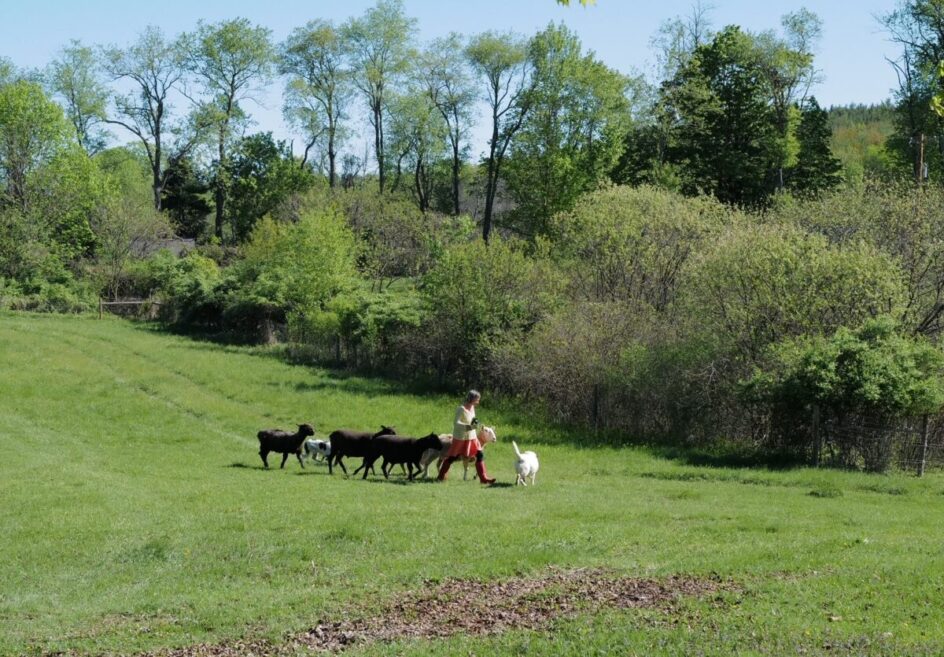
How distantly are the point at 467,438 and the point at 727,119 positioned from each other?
5153cm

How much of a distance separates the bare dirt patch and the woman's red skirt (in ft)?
27.7

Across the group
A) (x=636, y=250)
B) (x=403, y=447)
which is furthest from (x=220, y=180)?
(x=403, y=447)

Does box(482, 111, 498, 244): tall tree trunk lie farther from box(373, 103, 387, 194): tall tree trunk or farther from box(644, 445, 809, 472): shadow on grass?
box(644, 445, 809, 472): shadow on grass

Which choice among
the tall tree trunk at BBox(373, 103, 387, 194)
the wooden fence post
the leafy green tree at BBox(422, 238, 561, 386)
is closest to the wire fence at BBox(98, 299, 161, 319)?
the tall tree trunk at BBox(373, 103, 387, 194)

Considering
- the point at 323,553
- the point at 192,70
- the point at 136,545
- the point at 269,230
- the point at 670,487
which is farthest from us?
the point at 192,70

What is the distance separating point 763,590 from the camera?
11484 millimetres

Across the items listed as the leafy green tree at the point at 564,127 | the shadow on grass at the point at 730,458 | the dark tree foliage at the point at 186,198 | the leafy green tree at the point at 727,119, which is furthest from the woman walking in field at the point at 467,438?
the dark tree foliage at the point at 186,198

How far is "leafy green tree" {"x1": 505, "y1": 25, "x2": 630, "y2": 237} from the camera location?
236 ft

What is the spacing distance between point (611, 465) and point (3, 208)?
2470 inches

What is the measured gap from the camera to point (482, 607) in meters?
11.4

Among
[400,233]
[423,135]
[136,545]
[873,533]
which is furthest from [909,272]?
[423,135]

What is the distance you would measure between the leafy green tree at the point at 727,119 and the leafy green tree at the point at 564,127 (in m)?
7.23

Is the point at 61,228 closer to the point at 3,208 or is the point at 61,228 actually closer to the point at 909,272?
the point at 3,208

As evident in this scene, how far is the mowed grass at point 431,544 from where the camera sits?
10.3m
